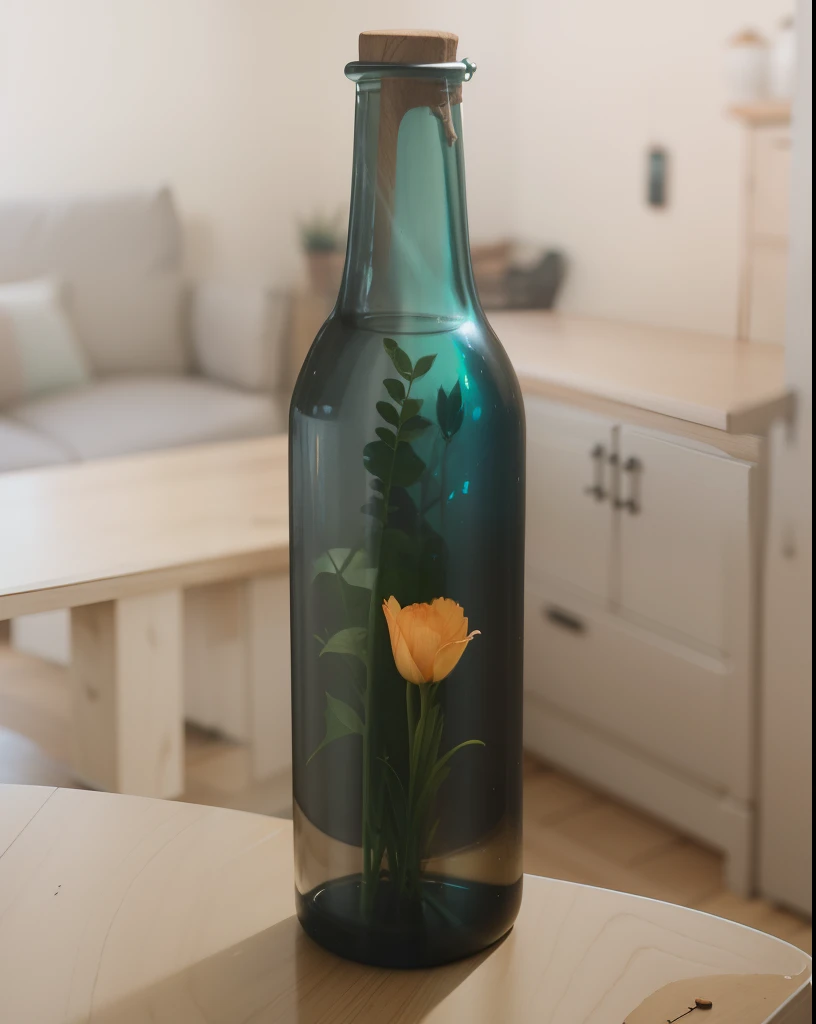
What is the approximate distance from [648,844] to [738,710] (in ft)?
0.98

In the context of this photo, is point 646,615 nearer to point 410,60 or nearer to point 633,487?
point 633,487

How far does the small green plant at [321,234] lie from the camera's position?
0.95 meters

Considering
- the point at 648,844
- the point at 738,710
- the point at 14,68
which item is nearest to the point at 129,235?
the point at 14,68

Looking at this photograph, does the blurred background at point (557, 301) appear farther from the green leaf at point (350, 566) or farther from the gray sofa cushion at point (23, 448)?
the green leaf at point (350, 566)

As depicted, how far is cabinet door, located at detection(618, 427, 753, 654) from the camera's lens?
5.16ft

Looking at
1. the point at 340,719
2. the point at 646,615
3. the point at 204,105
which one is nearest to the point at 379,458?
the point at 340,719

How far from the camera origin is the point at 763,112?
160cm

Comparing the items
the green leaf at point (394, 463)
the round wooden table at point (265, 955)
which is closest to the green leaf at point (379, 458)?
the green leaf at point (394, 463)

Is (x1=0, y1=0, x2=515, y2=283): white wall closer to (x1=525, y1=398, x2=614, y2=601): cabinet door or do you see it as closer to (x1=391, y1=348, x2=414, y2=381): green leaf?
(x1=391, y1=348, x2=414, y2=381): green leaf

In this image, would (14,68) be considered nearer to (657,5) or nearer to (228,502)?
(228,502)

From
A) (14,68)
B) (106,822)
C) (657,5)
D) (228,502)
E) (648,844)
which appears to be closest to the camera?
(106,822)

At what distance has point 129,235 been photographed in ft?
2.76

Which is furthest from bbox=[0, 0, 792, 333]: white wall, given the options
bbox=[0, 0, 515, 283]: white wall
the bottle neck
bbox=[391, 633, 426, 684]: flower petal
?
bbox=[391, 633, 426, 684]: flower petal

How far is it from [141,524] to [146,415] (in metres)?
0.09
